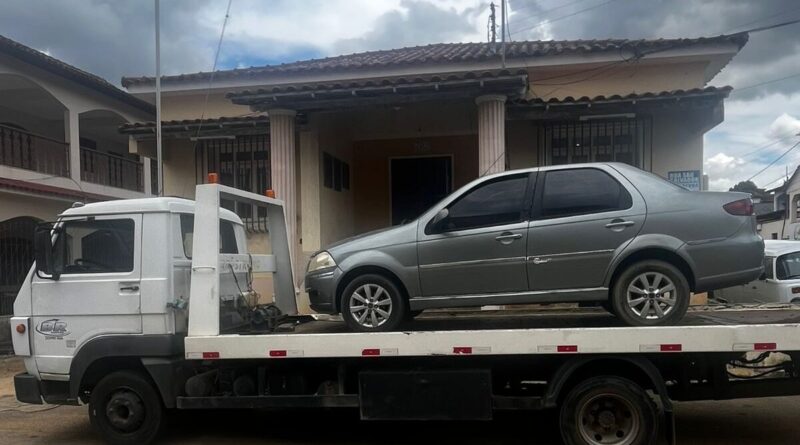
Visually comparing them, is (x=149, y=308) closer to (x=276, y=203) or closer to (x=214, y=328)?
(x=214, y=328)

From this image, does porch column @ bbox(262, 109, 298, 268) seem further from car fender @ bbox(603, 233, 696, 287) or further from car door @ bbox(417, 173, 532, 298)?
car fender @ bbox(603, 233, 696, 287)

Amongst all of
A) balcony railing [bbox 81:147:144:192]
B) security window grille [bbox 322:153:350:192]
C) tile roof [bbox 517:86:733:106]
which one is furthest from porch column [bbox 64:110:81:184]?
tile roof [bbox 517:86:733:106]

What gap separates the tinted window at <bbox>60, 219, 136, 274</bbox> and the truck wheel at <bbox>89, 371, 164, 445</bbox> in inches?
39.3

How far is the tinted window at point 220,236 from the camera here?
557 centimetres

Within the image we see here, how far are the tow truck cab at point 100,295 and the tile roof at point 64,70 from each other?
32.5 feet

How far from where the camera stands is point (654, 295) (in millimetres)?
4980

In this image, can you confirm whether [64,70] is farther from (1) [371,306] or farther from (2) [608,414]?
(2) [608,414]

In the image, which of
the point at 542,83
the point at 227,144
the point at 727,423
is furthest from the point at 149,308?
the point at 542,83

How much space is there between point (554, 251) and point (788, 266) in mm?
9032

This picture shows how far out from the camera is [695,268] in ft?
16.3

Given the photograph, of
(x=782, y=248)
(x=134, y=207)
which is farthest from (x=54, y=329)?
(x=782, y=248)

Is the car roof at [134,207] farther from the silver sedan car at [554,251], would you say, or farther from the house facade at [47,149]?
the house facade at [47,149]

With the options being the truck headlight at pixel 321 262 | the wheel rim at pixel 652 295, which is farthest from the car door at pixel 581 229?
the truck headlight at pixel 321 262

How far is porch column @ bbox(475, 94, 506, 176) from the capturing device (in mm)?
9516
